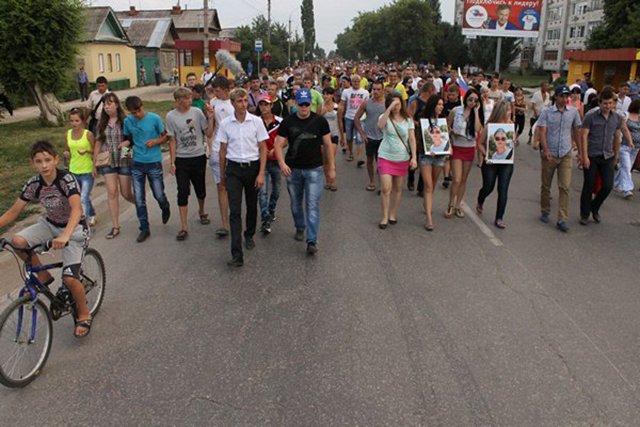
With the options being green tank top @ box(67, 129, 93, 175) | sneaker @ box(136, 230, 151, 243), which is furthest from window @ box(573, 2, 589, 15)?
green tank top @ box(67, 129, 93, 175)

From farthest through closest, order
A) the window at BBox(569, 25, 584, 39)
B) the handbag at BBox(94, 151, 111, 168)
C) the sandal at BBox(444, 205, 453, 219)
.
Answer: the window at BBox(569, 25, 584, 39) → the sandal at BBox(444, 205, 453, 219) → the handbag at BBox(94, 151, 111, 168)

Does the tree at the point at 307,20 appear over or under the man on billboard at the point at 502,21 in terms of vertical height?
over

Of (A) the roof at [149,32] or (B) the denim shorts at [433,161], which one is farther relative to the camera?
(A) the roof at [149,32]

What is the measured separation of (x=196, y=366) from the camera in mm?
4121

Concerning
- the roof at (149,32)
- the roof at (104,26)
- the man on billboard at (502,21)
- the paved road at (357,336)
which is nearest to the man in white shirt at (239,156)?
the paved road at (357,336)

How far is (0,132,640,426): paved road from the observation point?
11.9 ft

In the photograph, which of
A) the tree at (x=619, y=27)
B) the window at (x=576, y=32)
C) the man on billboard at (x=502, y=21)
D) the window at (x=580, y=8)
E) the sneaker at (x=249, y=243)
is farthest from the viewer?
the window at (x=576, y=32)

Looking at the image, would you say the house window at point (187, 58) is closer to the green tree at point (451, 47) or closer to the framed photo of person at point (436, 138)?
the green tree at point (451, 47)

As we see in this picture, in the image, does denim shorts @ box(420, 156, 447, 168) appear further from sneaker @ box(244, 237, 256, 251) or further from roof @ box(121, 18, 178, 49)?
roof @ box(121, 18, 178, 49)

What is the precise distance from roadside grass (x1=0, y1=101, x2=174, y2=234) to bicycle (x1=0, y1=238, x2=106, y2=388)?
4.01 meters

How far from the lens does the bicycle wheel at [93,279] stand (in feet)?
15.8

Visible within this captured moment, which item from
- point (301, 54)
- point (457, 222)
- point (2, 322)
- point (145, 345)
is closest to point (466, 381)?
point (145, 345)

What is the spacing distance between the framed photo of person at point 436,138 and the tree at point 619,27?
40582 mm

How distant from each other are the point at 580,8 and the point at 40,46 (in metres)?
68.4
